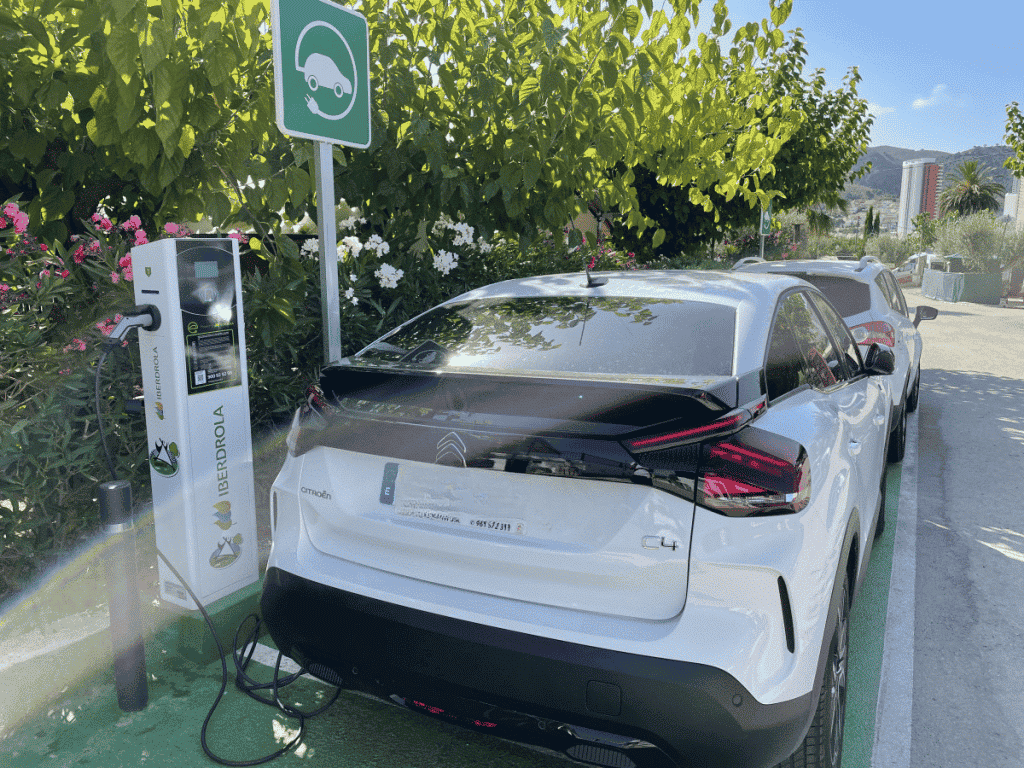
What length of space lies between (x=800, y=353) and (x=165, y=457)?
7.85 ft

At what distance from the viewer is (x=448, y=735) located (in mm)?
2908

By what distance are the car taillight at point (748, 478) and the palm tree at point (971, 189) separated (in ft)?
273

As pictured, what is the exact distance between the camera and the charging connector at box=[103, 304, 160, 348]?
292 cm

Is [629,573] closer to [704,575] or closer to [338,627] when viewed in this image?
[704,575]

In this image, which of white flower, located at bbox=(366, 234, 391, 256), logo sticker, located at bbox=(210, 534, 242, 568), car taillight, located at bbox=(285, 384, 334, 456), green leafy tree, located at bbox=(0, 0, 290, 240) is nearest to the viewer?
car taillight, located at bbox=(285, 384, 334, 456)

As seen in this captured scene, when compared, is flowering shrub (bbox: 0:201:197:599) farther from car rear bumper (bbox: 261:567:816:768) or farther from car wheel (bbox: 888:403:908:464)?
car wheel (bbox: 888:403:908:464)

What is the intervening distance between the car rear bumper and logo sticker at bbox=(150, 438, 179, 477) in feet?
3.39

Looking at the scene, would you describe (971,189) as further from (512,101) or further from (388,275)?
(388,275)

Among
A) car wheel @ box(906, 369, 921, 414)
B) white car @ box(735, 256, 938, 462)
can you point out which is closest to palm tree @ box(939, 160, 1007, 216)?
car wheel @ box(906, 369, 921, 414)

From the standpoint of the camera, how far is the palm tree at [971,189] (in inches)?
2948

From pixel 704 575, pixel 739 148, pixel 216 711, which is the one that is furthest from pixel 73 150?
pixel 739 148

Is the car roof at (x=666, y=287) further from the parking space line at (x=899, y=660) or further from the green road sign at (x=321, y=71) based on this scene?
the parking space line at (x=899, y=660)

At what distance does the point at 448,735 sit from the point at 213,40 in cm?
296

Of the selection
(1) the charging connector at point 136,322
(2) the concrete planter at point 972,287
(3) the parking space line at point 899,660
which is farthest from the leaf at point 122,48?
(2) the concrete planter at point 972,287
